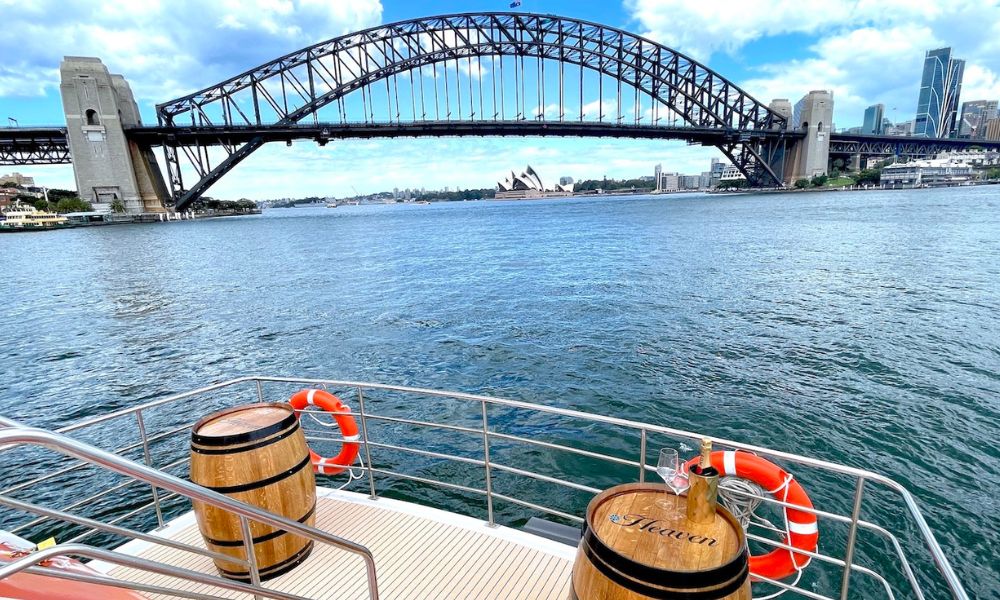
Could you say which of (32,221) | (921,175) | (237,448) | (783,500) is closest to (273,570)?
(237,448)

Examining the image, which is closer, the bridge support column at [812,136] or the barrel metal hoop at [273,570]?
the barrel metal hoop at [273,570]

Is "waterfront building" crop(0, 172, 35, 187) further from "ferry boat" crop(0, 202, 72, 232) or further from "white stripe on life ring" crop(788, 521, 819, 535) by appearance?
"white stripe on life ring" crop(788, 521, 819, 535)

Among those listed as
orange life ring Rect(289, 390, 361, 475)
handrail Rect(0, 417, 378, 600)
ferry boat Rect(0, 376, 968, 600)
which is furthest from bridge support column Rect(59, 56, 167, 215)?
handrail Rect(0, 417, 378, 600)

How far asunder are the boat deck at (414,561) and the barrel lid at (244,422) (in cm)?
118

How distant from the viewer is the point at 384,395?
11773mm

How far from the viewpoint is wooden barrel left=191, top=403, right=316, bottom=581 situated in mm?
3580

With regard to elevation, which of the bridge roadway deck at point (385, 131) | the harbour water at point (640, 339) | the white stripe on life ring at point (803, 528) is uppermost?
the bridge roadway deck at point (385, 131)

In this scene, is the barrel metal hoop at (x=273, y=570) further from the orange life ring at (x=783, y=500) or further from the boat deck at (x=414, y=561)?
the orange life ring at (x=783, y=500)

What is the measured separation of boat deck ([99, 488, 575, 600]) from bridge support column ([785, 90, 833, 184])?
12832 cm

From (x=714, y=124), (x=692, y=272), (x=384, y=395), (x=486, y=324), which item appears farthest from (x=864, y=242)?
(x=714, y=124)

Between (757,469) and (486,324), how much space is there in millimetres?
13965

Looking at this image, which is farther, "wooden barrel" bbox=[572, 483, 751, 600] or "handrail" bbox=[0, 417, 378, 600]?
"wooden barrel" bbox=[572, 483, 751, 600]

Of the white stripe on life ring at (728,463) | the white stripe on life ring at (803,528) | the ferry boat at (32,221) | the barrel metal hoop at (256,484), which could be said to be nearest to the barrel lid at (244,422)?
the barrel metal hoop at (256,484)

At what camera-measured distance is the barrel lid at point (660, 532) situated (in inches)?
77.9
